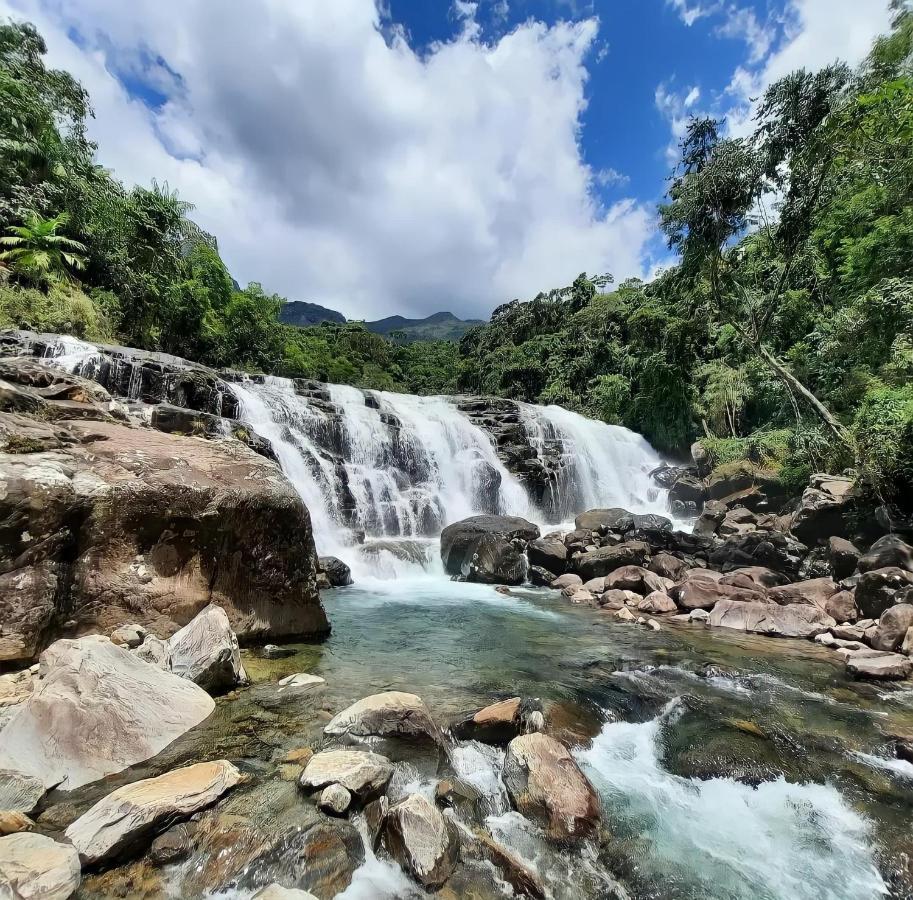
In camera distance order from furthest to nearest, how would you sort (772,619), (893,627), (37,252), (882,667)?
(37,252) → (772,619) → (893,627) → (882,667)

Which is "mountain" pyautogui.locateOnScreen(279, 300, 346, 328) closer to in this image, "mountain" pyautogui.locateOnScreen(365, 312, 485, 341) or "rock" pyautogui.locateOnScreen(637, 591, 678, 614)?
"mountain" pyautogui.locateOnScreen(365, 312, 485, 341)

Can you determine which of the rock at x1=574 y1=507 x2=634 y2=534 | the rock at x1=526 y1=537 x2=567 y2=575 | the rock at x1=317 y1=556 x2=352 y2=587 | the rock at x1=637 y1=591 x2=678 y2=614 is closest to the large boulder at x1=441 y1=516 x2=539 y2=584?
the rock at x1=526 y1=537 x2=567 y2=575

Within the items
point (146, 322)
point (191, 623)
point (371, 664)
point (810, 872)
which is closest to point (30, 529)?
point (191, 623)

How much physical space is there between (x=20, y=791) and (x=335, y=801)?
1897 mm

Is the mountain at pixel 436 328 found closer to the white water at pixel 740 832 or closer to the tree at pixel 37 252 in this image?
the tree at pixel 37 252

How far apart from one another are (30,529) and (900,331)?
1833cm

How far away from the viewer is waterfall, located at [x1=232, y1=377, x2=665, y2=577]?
47.8 ft

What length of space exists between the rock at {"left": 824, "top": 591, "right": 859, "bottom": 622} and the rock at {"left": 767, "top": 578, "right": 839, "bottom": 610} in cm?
19

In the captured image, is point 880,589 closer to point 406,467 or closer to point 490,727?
point 490,727

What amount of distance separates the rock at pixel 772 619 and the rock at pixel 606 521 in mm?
6298

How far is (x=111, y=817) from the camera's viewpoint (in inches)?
110

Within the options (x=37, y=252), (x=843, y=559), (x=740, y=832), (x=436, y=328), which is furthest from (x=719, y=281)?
(x=436, y=328)

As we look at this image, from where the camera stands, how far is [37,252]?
17422mm

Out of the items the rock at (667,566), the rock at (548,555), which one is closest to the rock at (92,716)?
the rock at (548,555)
